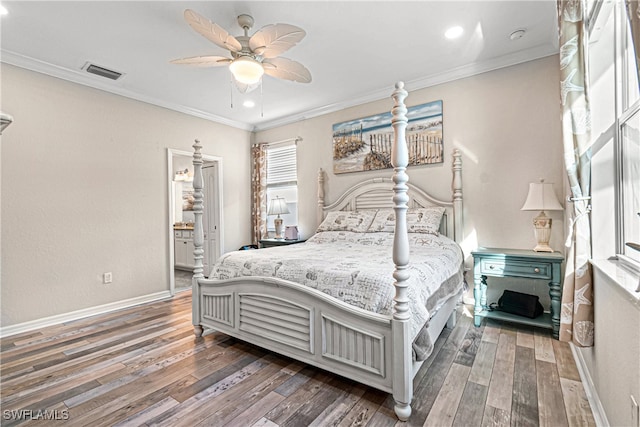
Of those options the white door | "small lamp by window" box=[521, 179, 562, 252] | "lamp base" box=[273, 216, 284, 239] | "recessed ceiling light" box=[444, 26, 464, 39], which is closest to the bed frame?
"small lamp by window" box=[521, 179, 562, 252]

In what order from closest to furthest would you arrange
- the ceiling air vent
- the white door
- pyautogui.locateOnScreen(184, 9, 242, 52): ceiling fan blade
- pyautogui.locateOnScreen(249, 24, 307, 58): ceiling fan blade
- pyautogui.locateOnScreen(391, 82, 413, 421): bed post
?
1. pyautogui.locateOnScreen(391, 82, 413, 421): bed post
2. pyautogui.locateOnScreen(184, 9, 242, 52): ceiling fan blade
3. pyautogui.locateOnScreen(249, 24, 307, 58): ceiling fan blade
4. the ceiling air vent
5. the white door

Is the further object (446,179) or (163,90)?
(163,90)

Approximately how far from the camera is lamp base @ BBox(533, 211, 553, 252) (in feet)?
9.17

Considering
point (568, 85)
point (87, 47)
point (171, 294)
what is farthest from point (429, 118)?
point (171, 294)

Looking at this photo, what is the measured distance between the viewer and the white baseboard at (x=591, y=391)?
4.94ft

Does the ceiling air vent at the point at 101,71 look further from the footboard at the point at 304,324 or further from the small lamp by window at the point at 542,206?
the small lamp by window at the point at 542,206

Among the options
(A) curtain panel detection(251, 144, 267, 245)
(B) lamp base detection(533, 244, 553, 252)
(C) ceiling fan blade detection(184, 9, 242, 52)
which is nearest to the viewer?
(C) ceiling fan blade detection(184, 9, 242, 52)

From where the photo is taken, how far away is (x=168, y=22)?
2512mm

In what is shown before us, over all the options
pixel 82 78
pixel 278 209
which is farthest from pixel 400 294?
pixel 82 78

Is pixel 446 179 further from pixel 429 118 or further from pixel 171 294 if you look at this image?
pixel 171 294

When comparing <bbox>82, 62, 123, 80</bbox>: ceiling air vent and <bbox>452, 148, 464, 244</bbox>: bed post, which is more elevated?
<bbox>82, 62, 123, 80</bbox>: ceiling air vent

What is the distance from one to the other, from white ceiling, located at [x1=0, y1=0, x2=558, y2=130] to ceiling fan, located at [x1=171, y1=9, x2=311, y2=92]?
14.5 inches

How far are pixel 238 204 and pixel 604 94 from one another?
4.70 m

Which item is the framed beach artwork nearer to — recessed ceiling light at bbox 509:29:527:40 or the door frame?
recessed ceiling light at bbox 509:29:527:40
